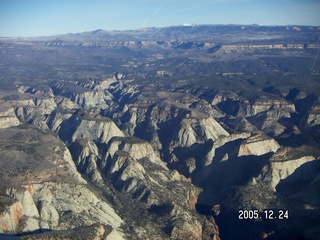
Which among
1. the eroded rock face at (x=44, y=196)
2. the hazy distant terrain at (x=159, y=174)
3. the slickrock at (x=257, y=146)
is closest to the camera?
the eroded rock face at (x=44, y=196)

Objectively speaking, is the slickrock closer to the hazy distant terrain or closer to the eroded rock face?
the hazy distant terrain

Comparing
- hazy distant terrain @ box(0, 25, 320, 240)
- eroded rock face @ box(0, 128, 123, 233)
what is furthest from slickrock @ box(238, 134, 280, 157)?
eroded rock face @ box(0, 128, 123, 233)

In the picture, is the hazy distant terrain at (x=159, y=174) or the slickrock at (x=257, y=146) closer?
the hazy distant terrain at (x=159, y=174)

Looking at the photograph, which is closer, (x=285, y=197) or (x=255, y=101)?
(x=285, y=197)

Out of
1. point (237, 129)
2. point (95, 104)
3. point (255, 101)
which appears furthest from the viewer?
point (95, 104)

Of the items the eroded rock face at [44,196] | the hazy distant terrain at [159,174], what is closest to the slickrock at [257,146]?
the hazy distant terrain at [159,174]

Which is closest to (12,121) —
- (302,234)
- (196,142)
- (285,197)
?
(196,142)

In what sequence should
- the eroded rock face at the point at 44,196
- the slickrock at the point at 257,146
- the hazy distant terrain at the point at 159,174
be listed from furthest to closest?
the slickrock at the point at 257,146 < the hazy distant terrain at the point at 159,174 < the eroded rock face at the point at 44,196

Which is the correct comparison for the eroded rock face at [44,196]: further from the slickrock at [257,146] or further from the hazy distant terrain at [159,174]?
the slickrock at [257,146]

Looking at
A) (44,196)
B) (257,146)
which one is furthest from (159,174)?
(44,196)

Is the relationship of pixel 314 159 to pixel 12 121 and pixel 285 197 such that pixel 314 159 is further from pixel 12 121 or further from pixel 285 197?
pixel 12 121

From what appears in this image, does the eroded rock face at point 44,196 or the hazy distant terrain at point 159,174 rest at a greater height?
the eroded rock face at point 44,196
